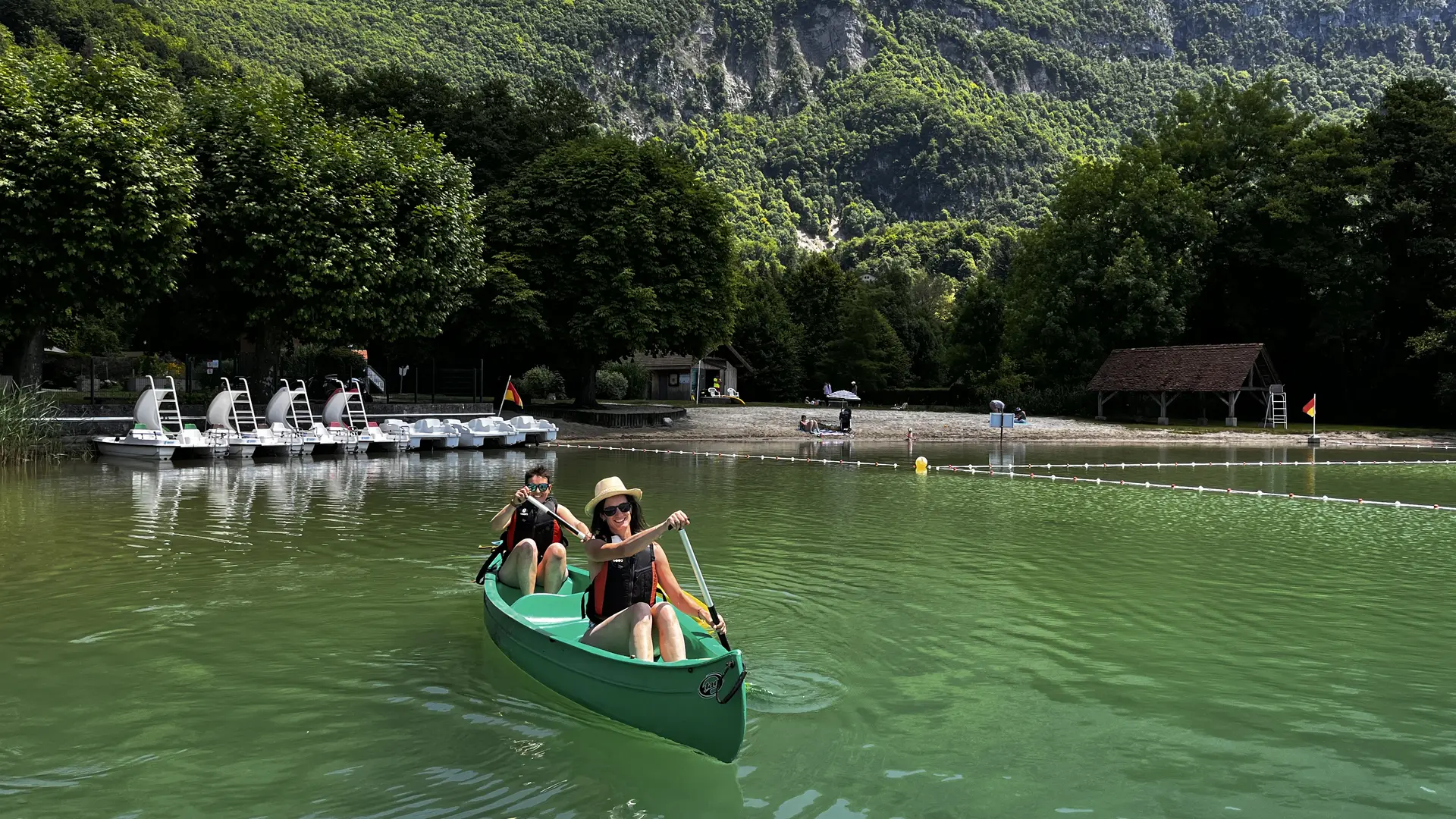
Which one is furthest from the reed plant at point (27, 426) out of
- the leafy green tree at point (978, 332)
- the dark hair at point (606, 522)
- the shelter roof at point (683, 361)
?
the shelter roof at point (683, 361)

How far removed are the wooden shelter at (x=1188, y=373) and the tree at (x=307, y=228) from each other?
122ft

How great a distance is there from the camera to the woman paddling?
24.1ft

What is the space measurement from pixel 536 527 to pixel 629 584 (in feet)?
9.44

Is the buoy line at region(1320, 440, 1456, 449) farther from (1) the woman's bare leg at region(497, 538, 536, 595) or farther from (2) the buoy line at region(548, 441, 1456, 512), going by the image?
(1) the woman's bare leg at region(497, 538, 536, 595)

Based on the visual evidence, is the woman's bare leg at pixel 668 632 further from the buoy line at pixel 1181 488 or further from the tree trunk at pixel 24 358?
the tree trunk at pixel 24 358

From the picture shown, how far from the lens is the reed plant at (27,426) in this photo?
2536cm

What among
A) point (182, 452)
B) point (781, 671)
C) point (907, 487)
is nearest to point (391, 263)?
point (182, 452)

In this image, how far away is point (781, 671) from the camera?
884cm

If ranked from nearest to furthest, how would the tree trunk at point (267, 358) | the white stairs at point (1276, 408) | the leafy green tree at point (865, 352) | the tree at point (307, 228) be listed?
1. the tree at point (307, 228)
2. the tree trunk at point (267, 358)
3. the white stairs at point (1276, 408)
4. the leafy green tree at point (865, 352)

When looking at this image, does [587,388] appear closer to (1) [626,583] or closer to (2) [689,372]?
(2) [689,372]

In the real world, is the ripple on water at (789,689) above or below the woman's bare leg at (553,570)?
below

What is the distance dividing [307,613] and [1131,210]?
6022 centimetres

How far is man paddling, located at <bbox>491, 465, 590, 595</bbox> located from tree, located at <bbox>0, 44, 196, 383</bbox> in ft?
73.7

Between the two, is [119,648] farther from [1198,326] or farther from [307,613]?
[1198,326]
